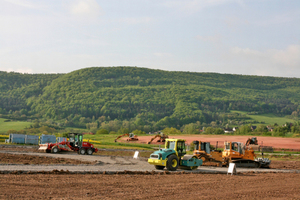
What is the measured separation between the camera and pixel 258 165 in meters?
29.7

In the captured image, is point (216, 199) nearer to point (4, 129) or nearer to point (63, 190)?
point (63, 190)

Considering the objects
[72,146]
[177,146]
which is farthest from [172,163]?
[72,146]

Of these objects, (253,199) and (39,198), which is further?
(253,199)

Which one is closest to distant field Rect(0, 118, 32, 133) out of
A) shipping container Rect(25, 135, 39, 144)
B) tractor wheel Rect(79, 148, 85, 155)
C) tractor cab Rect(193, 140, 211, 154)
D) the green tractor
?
shipping container Rect(25, 135, 39, 144)

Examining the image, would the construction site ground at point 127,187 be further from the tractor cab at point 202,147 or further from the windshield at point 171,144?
the tractor cab at point 202,147

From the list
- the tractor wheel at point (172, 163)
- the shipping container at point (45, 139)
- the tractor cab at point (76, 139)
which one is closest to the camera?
the tractor wheel at point (172, 163)

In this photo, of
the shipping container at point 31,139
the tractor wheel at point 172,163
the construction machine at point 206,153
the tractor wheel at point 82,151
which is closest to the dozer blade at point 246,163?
the construction machine at point 206,153

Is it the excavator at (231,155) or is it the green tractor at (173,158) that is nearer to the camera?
the green tractor at (173,158)

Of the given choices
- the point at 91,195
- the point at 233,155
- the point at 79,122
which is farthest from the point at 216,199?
the point at 79,122

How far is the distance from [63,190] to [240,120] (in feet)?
601

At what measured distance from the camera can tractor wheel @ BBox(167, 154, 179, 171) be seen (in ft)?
76.4

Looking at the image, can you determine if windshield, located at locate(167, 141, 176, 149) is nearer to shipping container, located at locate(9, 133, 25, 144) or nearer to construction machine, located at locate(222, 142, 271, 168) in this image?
construction machine, located at locate(222, 142, 271, 168)

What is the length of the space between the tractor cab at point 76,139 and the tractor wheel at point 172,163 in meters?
17.0

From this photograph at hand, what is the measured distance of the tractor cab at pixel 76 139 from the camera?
38188mm
